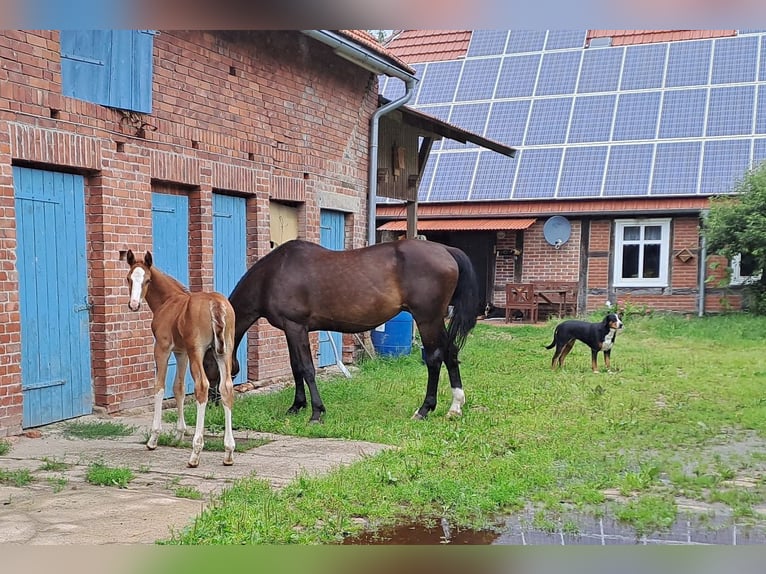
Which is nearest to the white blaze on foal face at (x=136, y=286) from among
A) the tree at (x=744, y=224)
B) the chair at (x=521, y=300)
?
the chair at (x=521, y=300)

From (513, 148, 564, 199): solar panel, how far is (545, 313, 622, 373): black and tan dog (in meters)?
8.57

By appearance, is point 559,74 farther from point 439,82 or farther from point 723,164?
point 723,164

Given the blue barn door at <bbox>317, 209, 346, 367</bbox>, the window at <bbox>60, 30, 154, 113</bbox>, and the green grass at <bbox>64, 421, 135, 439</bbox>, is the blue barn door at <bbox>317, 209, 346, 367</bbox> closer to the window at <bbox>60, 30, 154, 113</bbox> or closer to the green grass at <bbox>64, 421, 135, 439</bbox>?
the window at <bbox>60, 30, 154, 113</bbox>

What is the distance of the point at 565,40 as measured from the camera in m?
21.3

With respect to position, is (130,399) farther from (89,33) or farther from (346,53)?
(346,53)

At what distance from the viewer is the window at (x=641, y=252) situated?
55.8 feet

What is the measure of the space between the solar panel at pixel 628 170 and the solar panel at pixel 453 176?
3.70 metres

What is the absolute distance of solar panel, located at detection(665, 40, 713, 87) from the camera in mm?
18859

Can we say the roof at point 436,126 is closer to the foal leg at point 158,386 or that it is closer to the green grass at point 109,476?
the foal leg at point 158,386

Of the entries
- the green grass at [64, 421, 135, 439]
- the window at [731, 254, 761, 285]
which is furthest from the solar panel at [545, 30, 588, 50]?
the green grass at [64, 421, 135, 439]

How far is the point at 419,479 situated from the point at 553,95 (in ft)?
57.5

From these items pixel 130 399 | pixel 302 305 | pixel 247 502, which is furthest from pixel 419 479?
pixel 130 399

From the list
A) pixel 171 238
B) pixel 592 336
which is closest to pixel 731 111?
pixel 592 336

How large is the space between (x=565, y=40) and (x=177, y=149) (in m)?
17.3
